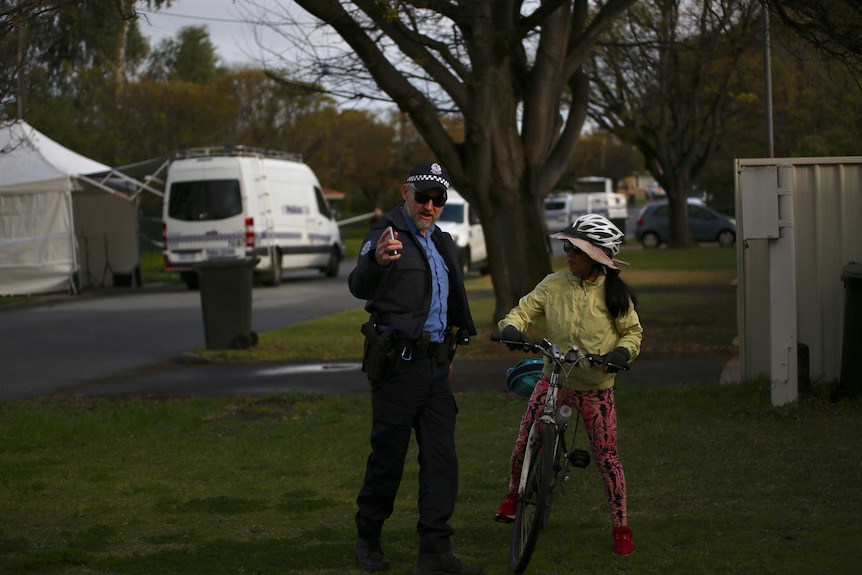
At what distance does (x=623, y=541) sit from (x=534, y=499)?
50 cm

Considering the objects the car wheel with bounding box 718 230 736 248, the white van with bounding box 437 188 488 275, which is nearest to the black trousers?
the white van with bounding box 437 188 488 275

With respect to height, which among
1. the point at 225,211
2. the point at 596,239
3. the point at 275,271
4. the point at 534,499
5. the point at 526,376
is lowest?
the point at 534,499

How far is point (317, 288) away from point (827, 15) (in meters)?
17.9

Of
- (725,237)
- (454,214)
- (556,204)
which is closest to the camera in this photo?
(454,214)

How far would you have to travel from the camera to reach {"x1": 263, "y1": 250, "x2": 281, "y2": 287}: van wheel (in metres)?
27.3

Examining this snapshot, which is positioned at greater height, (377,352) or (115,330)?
(377,352)

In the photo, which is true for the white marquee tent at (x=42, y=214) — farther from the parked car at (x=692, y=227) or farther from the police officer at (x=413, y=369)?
the parked car at (x=692, y=227)

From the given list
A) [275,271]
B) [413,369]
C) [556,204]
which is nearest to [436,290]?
[413,369]

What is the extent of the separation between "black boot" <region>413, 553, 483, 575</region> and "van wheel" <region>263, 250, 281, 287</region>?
22.1 meters

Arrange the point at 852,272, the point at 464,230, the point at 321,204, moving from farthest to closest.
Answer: the point at 321,204 → the point at 464,230 → the point at 852,272

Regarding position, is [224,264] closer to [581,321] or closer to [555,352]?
[581,321]

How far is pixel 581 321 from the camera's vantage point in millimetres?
5852

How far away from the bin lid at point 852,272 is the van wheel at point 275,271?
1889cm

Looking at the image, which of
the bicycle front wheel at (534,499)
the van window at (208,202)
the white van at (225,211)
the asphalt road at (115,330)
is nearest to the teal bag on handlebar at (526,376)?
the bicycle front wheel at (534,499)
